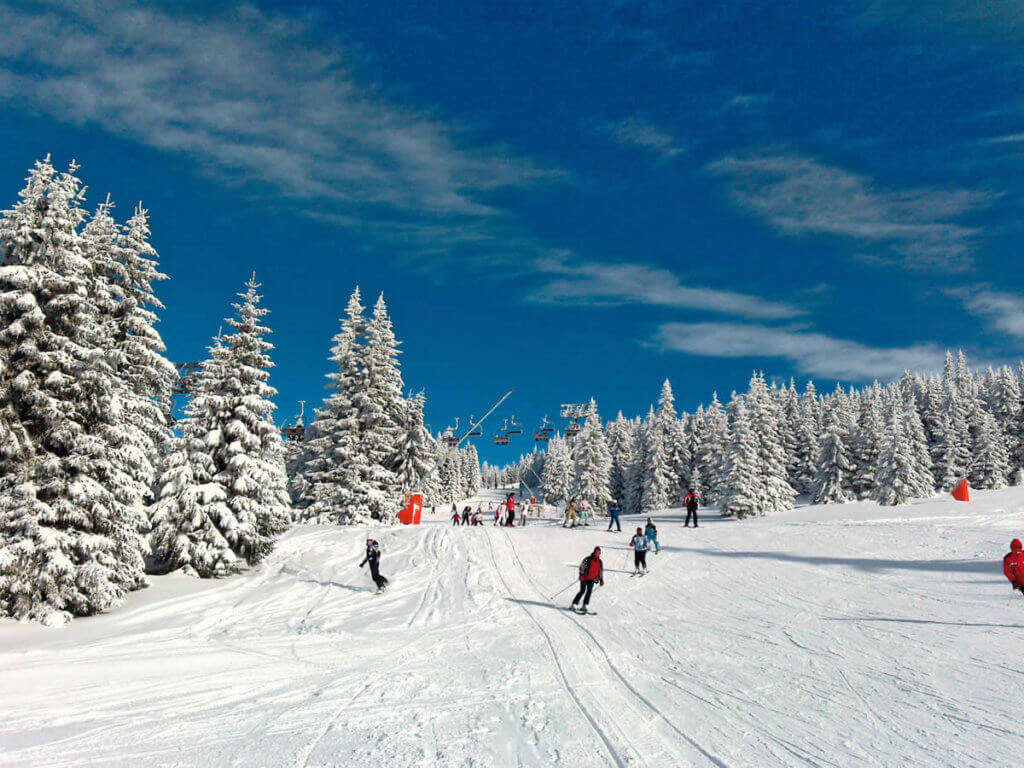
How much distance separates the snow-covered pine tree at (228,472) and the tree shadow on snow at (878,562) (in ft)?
60.5

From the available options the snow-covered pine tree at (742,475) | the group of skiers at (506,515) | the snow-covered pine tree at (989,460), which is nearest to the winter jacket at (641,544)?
the group of skiers at (506,515)

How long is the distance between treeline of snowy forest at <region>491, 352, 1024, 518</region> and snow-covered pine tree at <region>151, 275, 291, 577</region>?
111 feet

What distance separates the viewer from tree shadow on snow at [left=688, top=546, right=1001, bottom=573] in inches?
687

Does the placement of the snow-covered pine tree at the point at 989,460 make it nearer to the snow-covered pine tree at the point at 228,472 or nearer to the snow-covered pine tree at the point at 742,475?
the snow-covered pine tree at the point at 742,475

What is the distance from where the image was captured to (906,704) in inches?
330

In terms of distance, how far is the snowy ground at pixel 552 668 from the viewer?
23.7 feet

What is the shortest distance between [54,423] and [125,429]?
6.62 ft

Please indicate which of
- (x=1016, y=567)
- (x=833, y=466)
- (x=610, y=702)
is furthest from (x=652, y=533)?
(x=833, y=466)

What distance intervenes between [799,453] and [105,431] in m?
77.6

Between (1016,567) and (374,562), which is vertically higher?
(1016,567)

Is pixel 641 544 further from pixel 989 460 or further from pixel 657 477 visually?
pixel 989 460

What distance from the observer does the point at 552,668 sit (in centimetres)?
1104

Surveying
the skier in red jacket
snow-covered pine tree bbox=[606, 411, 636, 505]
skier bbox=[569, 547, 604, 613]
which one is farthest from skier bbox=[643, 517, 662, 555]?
snow-covered pine tree bbox=[606, 411, 636, 505]

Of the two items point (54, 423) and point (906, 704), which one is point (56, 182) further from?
point (906, 704)
